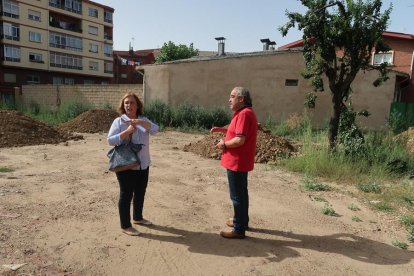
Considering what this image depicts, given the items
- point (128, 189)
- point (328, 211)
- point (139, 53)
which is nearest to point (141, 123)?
point (128, 189)

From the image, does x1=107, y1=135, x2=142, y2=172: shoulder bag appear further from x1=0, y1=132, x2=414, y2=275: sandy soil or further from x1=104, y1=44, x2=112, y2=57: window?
x1=104, y1=44, x2=112, y2=57: window

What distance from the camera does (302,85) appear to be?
19.6 meters

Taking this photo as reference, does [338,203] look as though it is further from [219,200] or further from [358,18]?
[358,18]

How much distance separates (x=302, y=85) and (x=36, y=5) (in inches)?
1528

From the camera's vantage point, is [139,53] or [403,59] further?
[139,53]

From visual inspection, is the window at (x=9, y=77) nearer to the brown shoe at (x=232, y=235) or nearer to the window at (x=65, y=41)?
the window at (x=65, y=41)

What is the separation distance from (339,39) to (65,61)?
46.0m

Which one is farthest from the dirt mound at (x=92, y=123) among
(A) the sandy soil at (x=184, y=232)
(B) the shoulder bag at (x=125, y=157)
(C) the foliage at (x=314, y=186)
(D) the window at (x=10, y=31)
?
(D) the window at (x=10, y=31)

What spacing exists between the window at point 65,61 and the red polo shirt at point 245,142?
47.7m

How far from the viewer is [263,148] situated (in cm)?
937

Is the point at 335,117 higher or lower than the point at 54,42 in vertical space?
lower

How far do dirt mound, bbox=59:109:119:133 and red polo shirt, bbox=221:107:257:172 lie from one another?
12.6 meters

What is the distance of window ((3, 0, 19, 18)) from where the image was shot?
4066cm

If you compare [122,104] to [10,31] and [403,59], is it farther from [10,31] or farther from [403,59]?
[10,31]
